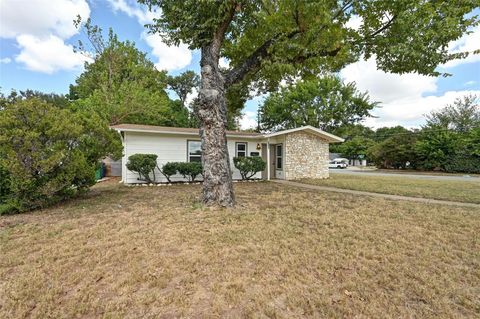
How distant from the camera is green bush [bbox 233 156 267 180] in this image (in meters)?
12.9

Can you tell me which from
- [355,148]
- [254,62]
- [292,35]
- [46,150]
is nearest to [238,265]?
[46,150]

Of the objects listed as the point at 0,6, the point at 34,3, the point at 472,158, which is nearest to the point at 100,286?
the point at 0,6

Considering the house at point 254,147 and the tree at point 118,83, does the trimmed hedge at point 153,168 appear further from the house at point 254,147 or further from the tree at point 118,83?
the tree at point 118,83

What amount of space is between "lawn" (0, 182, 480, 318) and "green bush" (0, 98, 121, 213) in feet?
2.31

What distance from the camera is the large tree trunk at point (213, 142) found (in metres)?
6.26

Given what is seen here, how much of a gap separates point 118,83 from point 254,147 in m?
13.9

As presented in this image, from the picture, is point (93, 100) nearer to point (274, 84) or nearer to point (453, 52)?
point (274, 84)

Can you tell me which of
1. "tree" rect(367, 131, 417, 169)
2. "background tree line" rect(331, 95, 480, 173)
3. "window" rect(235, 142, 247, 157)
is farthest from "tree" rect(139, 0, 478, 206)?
"tree" rect(367, 131, 417, 169)

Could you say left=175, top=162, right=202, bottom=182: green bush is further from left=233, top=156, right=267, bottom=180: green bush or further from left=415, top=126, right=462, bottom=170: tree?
left=415, top=126, right=462, bottom=170: tree

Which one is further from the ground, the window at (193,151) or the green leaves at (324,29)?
the green leaves at (324,29)

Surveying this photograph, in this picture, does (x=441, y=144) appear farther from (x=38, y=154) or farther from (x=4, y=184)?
(x=4, y=184)

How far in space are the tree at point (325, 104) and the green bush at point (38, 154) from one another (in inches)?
1069

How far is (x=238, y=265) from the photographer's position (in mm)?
3084

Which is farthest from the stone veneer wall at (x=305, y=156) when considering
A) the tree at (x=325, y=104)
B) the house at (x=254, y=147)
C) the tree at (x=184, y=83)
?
the tree at (x=184, y=83)
